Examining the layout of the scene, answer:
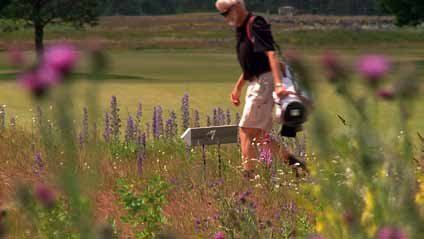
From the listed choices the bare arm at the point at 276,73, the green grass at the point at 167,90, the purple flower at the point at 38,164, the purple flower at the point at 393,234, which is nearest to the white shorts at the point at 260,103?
the bare arm at the point at 276,73

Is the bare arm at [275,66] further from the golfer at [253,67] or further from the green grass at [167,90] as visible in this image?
the green grass at [167,90]

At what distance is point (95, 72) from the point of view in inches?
72.8

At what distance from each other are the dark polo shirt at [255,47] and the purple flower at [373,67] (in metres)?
6.64

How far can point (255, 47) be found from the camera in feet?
28.3

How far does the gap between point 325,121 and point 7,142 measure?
26.5 ft

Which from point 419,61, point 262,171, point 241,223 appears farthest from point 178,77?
point 241,223

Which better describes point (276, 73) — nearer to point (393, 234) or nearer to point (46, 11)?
point (393, 234)

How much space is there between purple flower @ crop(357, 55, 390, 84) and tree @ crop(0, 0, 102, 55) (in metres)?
42.3

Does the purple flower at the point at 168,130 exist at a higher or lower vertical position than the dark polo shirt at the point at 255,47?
lower

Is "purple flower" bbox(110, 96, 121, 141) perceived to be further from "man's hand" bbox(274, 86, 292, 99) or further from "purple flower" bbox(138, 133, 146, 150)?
"man's hand" bbox(274, 86, 292, 99)

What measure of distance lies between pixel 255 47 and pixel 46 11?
37826mm

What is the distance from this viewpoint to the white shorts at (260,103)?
29.5 feet

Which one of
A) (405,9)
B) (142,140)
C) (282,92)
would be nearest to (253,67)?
(282,92)

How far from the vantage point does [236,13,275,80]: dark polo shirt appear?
866cm
